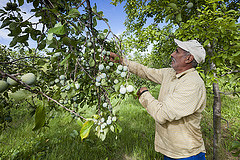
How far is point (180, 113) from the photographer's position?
114 cm

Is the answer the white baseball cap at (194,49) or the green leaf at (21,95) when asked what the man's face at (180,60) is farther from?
the green leaf at (21,95)

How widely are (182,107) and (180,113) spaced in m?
0.06

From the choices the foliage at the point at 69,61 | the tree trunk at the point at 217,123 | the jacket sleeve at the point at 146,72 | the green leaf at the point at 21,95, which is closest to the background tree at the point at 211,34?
the tree trunk at the point at 217,123

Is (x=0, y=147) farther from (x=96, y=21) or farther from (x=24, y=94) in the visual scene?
(x=96, y=21)

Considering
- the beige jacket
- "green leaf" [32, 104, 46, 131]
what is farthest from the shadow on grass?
"green leaf" [32, 104, 46, 131]

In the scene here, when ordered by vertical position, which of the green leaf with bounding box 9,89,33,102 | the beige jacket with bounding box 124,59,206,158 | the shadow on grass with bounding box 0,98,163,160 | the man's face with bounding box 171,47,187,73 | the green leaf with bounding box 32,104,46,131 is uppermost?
the man's face with bounding box 171,47,187,73

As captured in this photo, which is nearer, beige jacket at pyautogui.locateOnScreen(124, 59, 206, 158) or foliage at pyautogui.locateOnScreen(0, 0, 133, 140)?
foliage at pyautogui.locateOnScreen(0, 0, 133, 140)

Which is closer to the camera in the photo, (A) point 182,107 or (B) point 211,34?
(A) point 182,107

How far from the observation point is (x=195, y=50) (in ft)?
4.40

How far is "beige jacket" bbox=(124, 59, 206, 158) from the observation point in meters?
1.15

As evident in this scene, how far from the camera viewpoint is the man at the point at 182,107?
1154mm

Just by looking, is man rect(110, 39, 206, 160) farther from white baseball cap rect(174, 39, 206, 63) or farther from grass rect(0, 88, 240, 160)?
grass rect(0, 88, 240, 160)

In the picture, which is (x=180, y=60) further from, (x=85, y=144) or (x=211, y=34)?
(x=85, y=144)

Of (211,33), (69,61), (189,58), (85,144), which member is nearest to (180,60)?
(189,58)
